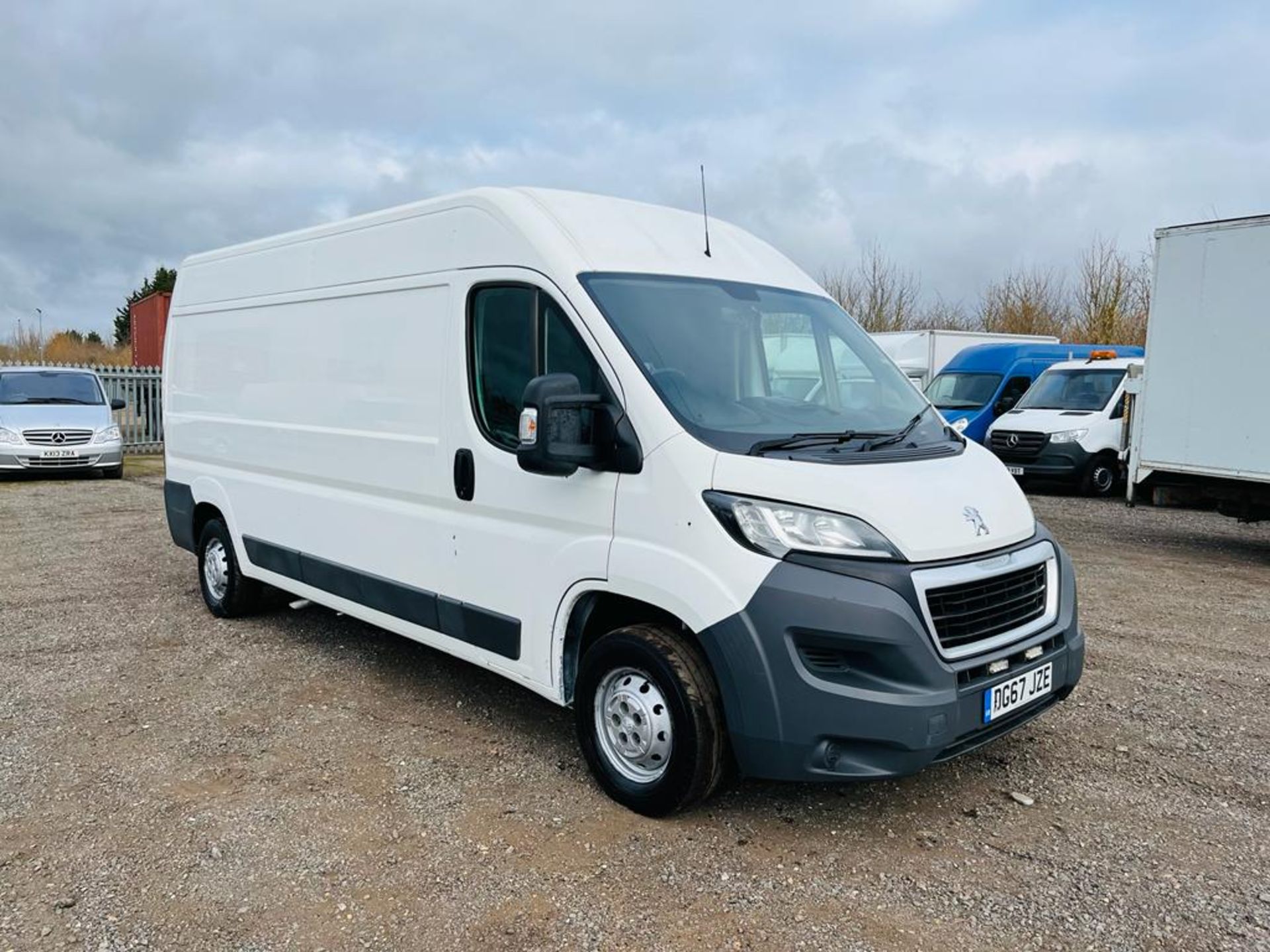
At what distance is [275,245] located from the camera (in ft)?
19.1

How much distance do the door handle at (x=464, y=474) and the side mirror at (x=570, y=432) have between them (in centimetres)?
62

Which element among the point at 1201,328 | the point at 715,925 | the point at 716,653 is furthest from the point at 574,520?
the point at 1201,328

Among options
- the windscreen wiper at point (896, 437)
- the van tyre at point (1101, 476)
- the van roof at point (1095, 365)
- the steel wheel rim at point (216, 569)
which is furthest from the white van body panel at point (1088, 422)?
the steel wheel rim at point (216, 569)

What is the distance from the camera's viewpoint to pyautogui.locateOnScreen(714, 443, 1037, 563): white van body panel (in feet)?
10.9

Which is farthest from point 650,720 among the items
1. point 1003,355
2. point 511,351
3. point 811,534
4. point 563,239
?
point 1003,355

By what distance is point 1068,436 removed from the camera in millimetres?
14172

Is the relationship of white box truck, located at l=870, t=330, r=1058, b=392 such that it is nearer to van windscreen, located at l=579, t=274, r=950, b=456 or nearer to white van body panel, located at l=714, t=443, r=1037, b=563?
van windscreen, located at l=579, t=274, r=950, b=456

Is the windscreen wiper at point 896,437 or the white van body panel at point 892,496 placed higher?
the windscreen wiper at point 896,437

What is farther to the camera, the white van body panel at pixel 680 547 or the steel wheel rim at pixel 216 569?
the steel wheel rim at pixel 216 569


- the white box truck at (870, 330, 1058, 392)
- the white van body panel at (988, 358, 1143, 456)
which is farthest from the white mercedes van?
the white box truck at (870, 330, 1058, 392)

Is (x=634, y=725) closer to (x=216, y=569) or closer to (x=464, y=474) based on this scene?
(x=464, y=474)

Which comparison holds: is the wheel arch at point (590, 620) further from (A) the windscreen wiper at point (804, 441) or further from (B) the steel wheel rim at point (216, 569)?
(B) the steel wheel rim at point (216, 569)

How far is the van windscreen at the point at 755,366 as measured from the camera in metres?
3.68

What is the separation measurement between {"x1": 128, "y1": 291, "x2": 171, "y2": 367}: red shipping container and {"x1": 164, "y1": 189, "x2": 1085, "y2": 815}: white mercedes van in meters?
25.4
